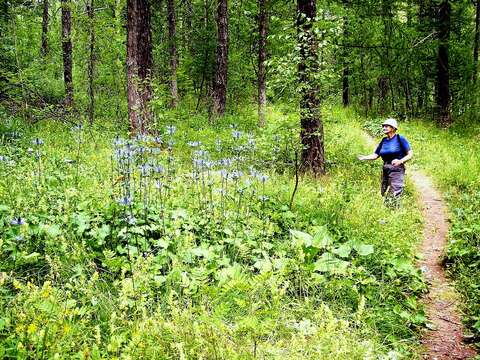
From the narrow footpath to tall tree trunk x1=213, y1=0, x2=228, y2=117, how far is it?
31.8 feet

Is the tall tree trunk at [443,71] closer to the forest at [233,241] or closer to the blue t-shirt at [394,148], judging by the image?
the forest at [233,241]

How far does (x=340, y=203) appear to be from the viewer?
20.1 ft

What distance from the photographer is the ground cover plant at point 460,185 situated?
16.4 feet

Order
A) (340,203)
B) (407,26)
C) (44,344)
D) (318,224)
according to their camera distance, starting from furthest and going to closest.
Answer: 1. (407,26)
2. (340,203)
3. (318,224)
4. (44,344)

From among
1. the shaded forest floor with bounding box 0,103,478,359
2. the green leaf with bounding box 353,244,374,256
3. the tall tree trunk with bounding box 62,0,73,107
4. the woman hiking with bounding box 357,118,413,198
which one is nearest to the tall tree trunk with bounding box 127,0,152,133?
the shaded forest floor with bounding box 0,103,478,359

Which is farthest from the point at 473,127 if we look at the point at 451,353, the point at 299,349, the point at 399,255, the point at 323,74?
the point at 299,349

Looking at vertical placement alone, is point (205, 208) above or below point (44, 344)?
above

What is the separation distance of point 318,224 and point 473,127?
427 inches

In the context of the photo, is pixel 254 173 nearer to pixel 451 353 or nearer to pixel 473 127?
pixel 451 353

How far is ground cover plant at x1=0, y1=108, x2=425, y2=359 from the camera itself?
2.79 metres

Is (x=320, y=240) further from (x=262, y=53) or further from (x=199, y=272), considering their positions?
(x=262, y=53)

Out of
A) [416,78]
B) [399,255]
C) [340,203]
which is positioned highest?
[416,78]

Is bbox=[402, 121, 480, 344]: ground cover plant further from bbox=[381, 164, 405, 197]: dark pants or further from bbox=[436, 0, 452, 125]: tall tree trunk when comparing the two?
bbox=[381, 164, 405, 197]: dark pants

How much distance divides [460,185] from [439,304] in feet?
17.4
